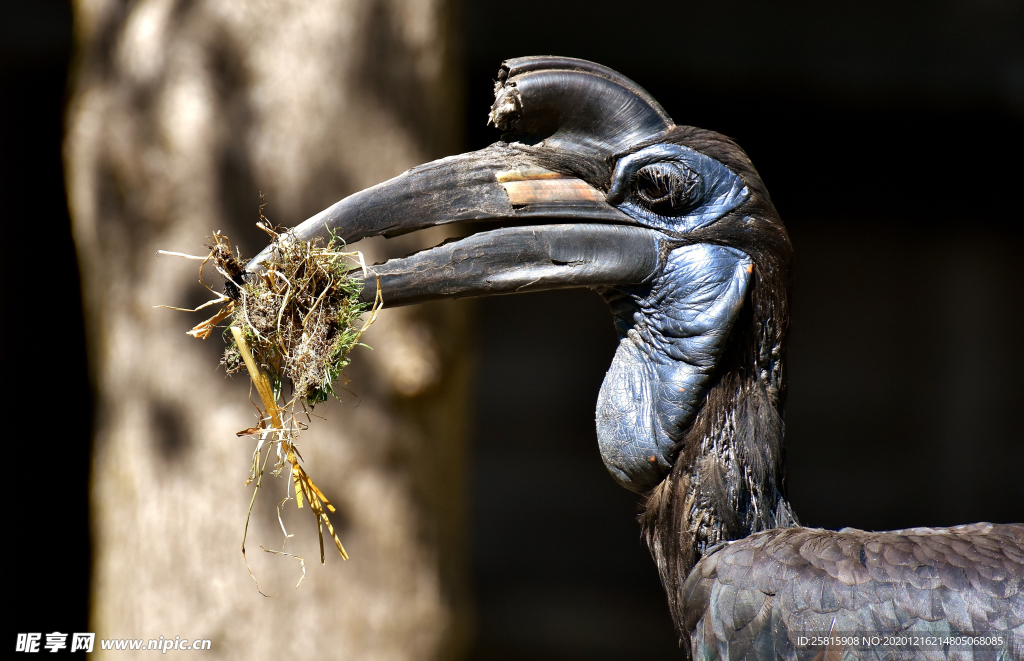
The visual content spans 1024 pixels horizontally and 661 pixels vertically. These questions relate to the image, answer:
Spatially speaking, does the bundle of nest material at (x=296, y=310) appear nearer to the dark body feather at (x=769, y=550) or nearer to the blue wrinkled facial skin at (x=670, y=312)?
the blue wrinkled facial skin at (x=670, y=312)

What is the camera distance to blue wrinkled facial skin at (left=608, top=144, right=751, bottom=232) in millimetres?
1896

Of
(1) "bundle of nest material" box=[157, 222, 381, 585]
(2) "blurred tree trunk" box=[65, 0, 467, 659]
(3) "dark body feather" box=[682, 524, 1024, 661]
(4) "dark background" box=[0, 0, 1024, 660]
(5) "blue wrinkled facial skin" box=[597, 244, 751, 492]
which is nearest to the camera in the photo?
(3) "dark body feather" box=[682, 524, 1024, 661]

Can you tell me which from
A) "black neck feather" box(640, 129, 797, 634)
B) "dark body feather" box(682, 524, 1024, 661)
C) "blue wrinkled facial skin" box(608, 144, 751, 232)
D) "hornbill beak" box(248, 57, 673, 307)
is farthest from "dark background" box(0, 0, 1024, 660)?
"dark body feather" box(682, 524, 1024, 661)

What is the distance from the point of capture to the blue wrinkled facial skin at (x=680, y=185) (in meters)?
1.90

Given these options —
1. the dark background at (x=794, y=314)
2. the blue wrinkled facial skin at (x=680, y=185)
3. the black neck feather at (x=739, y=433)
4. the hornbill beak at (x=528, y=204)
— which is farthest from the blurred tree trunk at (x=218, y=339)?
the dark background at (x=794, y=314)

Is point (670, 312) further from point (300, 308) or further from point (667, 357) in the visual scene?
point (300, 308)

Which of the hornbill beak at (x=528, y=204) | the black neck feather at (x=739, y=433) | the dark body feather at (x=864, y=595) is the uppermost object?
the hornbill beak at (x=528, y=204)

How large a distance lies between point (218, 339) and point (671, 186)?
1.62 meters

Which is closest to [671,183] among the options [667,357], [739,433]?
[667,357]

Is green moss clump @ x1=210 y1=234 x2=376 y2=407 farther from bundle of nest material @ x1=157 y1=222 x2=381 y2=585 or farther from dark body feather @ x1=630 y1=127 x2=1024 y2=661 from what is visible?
dark body feather @ x1=630 y1=127 x2=1024 y2=661

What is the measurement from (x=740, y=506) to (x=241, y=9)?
2.13m

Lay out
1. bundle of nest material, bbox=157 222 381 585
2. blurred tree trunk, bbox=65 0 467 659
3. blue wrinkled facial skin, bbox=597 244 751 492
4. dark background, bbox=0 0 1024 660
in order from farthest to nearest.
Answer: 1. dark background, bbox=0 0 1024 660
2. blurred tree trunk, bbox=65 0 467 659
3. blue wrinkled facial skin, bbox=597 244 751 492
4. bundle of nest material, bbox=157 222 381 585

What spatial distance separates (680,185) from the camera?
1897 mm

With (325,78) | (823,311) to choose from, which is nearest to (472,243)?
(325,78)
